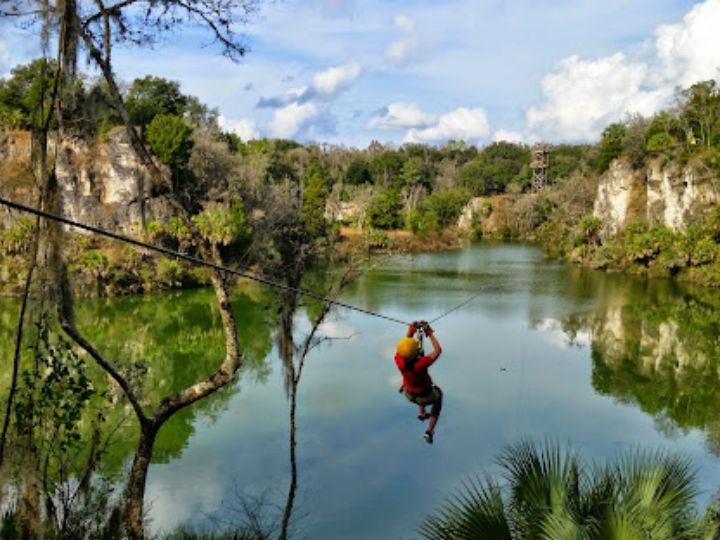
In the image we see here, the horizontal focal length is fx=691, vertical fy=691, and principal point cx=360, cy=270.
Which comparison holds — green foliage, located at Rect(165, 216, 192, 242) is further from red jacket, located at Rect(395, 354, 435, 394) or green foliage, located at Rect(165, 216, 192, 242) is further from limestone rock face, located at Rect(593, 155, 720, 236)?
limestone rock face, located at Rect(593, 155, 720, 236)

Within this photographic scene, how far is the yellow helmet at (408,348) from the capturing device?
21.5 feet

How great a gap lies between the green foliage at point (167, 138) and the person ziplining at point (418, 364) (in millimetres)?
28079

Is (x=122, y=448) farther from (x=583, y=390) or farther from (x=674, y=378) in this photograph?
(x=674, y=378)

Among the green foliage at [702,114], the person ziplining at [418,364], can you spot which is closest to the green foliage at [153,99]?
the green foliage at [702,114]

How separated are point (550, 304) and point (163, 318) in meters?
15.0

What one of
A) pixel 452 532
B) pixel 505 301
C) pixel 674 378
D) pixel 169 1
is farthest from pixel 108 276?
pixel 452 532

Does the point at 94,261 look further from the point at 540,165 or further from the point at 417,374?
the point at 540,165

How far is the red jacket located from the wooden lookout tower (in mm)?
68624

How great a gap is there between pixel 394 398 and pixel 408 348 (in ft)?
29.7

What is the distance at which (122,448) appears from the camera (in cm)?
1241

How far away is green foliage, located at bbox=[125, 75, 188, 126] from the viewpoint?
36219mm

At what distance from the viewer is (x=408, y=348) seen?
6543 mm

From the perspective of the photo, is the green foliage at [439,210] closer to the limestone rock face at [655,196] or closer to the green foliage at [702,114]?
the limestone rock face at [655,196]

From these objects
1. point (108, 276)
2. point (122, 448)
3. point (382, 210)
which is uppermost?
point (382, 210)
